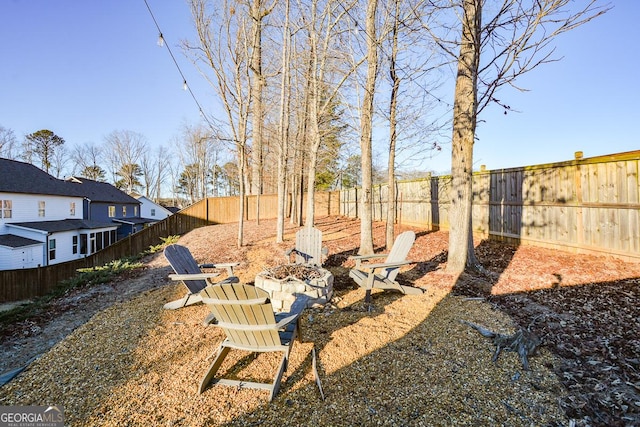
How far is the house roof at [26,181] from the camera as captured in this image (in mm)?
15039

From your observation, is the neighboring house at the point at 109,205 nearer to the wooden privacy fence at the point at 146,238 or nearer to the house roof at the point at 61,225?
the house roof at the point at 61,225

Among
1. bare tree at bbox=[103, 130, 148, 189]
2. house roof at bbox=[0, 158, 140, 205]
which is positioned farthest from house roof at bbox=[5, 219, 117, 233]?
bare tree at bbox=[103, 130, 148, 189]

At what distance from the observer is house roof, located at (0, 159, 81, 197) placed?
15039mm

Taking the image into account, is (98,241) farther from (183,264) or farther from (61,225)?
(183,264)

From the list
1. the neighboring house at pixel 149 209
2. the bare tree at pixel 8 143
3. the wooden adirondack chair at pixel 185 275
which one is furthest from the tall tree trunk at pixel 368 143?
the bare tree at pixel 8 143

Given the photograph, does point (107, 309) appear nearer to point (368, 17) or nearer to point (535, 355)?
point (535, 355)

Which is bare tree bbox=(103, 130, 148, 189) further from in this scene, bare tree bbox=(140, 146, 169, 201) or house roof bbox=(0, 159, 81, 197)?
house roof bbox=(0, 159, 81, 197)

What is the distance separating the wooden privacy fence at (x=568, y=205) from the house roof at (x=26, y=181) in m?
21.6

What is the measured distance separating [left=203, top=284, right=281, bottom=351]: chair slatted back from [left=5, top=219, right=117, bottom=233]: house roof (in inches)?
721

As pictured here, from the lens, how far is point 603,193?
214 inches

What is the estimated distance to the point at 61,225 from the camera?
16766 millimetres

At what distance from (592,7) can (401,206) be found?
27.5ft

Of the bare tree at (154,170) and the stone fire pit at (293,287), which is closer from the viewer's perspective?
the stone fire pit at (293,287)

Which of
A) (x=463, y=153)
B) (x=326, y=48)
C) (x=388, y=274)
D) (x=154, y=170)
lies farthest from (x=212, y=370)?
(x=154, y=170)
